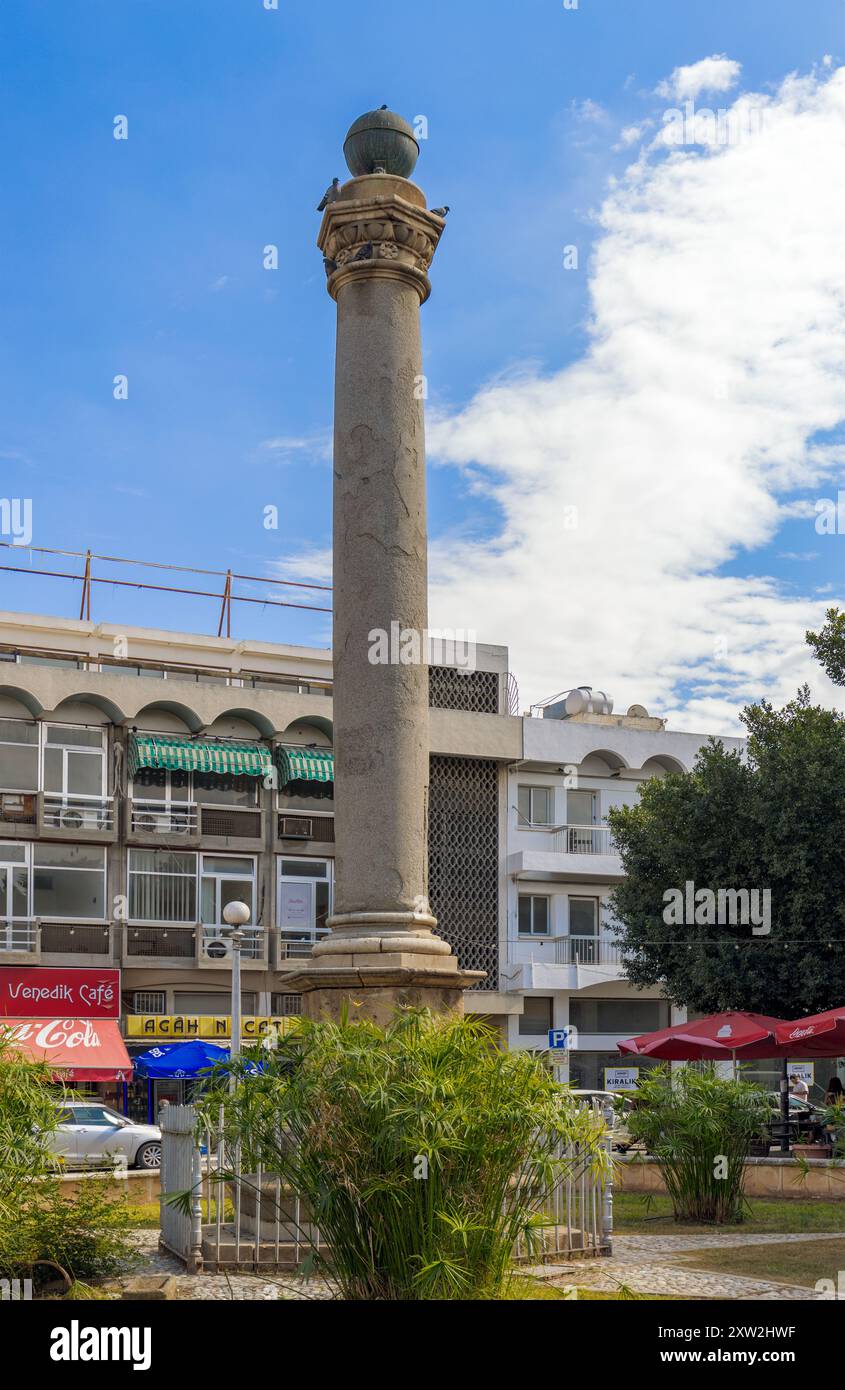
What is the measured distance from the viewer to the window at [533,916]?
1656 inches

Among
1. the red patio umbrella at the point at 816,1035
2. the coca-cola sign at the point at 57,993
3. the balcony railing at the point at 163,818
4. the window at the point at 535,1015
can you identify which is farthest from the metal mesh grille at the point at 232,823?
the red patio umbrella at the point at 816,1035

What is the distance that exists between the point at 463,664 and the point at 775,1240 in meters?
29.2

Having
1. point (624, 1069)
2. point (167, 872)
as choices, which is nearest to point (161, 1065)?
point (167, 872)

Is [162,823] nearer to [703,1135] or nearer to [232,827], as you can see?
[232,827]

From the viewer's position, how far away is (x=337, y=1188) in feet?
24.9

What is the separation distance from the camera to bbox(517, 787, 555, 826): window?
42.8m

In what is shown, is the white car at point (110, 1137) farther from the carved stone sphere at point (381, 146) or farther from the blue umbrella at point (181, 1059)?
the carved stone sphere at point (381, 146)

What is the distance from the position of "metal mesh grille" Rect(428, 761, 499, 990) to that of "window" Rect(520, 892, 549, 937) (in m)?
0.91

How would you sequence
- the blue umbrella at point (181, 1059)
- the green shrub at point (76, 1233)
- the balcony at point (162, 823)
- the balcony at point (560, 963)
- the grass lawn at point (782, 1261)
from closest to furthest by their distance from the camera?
the green shrub at point (76, 1233) → the grass lawn at point (782, 1261) → the blue umbrella at point (181, 1059) → the balcony at point (162, 823) → the balcony at point (560, 963)

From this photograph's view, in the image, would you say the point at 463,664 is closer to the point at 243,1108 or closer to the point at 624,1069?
the point at 624,1069

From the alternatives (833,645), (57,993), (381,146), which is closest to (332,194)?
(381,146)

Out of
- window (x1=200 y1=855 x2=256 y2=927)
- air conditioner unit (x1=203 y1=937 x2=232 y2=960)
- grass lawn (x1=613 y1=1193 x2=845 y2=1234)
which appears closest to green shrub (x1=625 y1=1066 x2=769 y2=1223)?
grass lawn (x1=613 y1=1193 x2=845 y2=1234)

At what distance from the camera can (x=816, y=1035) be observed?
19.3 m

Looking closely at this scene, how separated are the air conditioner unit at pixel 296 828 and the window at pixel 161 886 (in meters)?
2.54
